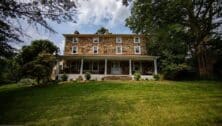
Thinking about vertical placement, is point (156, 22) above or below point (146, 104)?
above

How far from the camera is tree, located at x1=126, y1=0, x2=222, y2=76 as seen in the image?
23123 mm

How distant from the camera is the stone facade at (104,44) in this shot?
105ft

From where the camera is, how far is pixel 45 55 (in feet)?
77.3

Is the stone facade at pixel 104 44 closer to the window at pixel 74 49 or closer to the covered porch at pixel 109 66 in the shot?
the window at pixel 74 49

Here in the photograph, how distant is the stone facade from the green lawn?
14193 millimetres

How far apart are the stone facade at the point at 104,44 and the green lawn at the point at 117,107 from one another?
46.6 feet

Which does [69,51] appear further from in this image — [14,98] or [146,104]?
[146,104]

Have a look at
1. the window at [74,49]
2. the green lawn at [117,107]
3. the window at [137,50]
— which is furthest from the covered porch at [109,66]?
the green lawn at [117,107]

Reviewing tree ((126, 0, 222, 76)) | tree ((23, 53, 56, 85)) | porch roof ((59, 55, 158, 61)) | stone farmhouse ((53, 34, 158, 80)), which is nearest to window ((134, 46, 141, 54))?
stone farmhouse ((53, 34, 158, 80))

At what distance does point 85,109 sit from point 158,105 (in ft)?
14.4

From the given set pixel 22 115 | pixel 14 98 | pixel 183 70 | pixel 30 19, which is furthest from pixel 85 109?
pixel 183 70

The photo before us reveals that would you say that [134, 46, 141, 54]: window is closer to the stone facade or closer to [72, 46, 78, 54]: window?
the stone facade

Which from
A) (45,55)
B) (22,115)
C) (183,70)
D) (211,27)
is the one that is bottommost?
(22,115)

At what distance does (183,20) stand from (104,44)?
1207 cm
